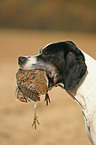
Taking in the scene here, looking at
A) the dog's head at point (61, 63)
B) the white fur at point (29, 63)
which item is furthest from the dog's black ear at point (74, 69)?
the white fur at point (29, 63)

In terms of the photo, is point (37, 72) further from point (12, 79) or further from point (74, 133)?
point (12, 79)

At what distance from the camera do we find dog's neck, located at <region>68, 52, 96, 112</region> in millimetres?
2971

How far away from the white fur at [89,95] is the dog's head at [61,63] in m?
0.08

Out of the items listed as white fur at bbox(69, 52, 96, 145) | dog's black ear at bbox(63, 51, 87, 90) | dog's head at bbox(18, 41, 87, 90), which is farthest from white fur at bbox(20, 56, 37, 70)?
white fur at bbox(69, 52, 96, 145)

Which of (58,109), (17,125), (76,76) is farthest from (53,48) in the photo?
(58,109)

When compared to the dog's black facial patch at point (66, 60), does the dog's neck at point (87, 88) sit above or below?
below

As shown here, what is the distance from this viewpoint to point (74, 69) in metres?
2.98

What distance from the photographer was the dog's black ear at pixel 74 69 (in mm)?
2977

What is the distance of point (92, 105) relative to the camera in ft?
9.65

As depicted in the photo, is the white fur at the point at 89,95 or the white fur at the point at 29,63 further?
the white fur at the point at 29,63

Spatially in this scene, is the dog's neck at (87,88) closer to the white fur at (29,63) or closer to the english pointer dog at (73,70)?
the english pointer dog at (73,70)

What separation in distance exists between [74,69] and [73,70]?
15 millimetres

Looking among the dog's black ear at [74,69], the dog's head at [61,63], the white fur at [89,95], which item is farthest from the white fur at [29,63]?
the white fur at [89,95]

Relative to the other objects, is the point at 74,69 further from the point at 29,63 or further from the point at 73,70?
the point at 29,63
